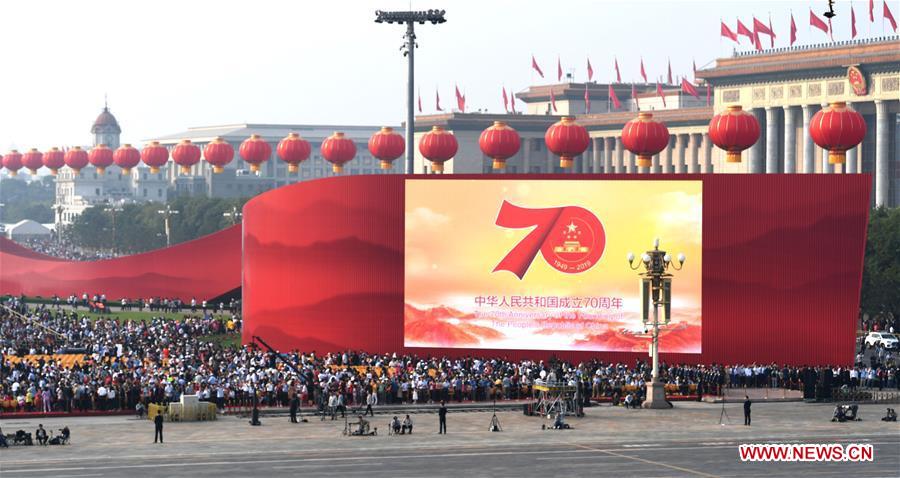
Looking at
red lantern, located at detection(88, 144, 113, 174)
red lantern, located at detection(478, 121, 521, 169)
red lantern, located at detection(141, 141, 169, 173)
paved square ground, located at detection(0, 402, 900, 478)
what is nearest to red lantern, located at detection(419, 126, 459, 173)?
red lantern, located at detection(478, 121, 521, 169)

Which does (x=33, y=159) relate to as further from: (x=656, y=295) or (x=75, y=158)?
(x=656, y=295)

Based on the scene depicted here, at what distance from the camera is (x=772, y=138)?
134375mm

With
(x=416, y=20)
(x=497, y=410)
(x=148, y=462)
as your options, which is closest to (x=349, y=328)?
(x=497, y=410)

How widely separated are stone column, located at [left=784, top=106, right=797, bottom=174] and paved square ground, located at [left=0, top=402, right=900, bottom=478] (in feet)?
255

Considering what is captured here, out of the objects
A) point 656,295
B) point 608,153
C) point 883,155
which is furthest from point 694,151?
point 656,295

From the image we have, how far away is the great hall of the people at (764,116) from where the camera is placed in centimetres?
12262

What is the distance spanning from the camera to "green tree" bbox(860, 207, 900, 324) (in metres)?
81.9

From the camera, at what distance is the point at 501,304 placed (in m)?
63.5

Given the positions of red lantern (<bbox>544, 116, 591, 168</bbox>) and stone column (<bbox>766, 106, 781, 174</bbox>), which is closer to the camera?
red lantern (<bbox>544, 116, 591, 168</bbox>)

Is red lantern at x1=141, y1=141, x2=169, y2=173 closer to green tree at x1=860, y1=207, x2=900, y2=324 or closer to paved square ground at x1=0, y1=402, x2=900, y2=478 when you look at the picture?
paved square ground at x1=0, y1=402, x2=900, y2=478

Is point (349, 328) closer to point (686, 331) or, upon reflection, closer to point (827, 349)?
point (686, 331)

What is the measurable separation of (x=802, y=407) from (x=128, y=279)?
43827 mm

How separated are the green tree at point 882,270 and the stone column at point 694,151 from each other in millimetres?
61377

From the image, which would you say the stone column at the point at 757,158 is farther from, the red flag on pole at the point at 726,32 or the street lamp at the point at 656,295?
the street lamp at the point at 656,295
